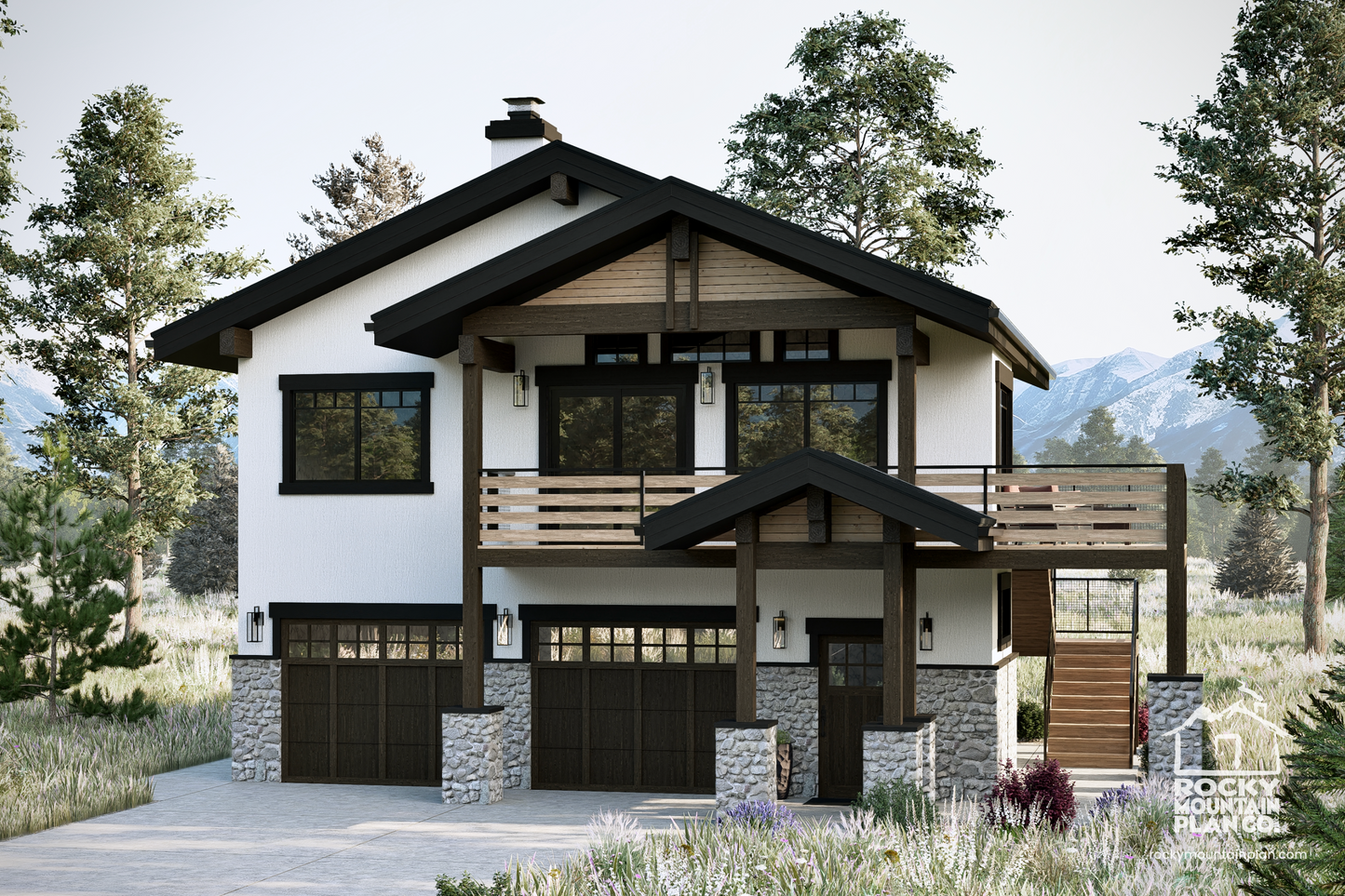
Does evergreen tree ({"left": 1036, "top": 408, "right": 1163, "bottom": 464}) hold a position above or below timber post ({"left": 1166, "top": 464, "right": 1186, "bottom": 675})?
above

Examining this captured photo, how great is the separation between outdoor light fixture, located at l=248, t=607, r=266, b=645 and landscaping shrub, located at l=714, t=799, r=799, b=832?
24.8ft

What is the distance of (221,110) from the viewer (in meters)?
59.0

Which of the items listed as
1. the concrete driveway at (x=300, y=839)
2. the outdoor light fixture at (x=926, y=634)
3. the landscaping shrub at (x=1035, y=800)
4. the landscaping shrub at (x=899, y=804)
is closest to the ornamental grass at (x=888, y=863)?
the landscaping shrub at (x=1035, y=800)

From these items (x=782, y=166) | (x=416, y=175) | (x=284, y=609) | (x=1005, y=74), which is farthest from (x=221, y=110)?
(x=284, y=609)

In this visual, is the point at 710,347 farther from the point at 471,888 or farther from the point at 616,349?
the point at 471,888

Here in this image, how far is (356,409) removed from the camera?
57.7 ft

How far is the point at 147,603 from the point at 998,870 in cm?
3799

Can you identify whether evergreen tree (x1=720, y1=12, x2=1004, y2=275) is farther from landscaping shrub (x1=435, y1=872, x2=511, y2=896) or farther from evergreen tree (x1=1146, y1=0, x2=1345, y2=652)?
landscaping shrub (x1=435, y1=872, x2=511, y2=896)

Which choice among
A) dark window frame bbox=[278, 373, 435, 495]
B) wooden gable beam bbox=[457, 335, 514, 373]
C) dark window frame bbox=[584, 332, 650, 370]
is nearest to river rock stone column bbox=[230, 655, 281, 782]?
dark window frame bbox=[278, 373, 435, 495]

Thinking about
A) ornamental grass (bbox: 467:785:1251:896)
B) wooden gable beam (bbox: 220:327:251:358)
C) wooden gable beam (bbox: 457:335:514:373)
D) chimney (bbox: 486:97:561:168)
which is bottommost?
ornamental grass (bbox: 467:785:1251:896)

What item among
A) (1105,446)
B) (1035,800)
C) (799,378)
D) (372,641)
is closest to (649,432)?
(799,378)

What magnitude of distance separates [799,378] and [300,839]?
25.4 ft

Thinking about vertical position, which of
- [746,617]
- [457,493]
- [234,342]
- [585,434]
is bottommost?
[746,617]

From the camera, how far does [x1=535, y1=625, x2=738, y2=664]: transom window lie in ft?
55.1
